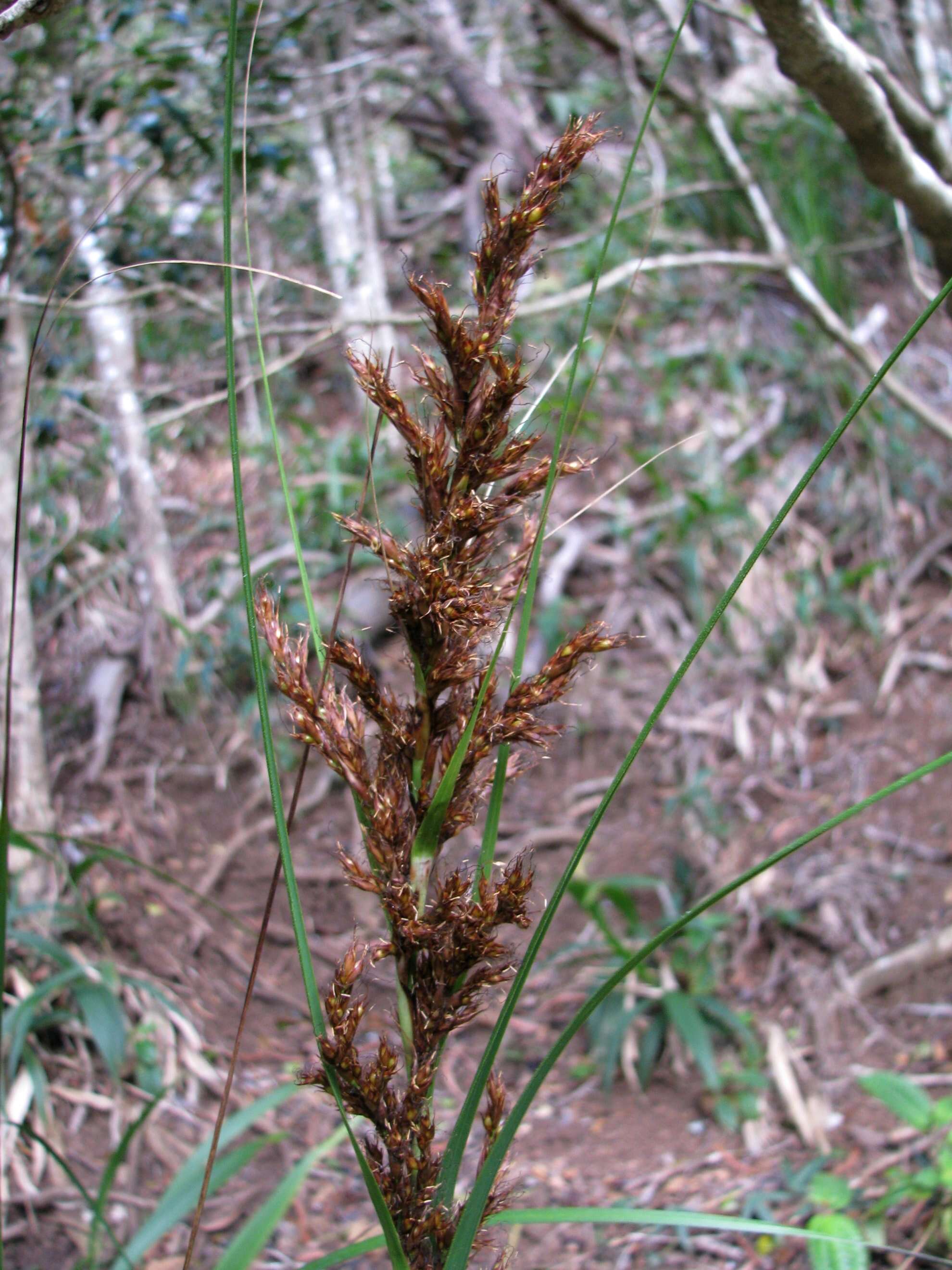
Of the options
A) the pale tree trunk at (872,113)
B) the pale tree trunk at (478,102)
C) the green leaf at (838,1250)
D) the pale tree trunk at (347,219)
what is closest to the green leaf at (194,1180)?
the green leaf at (838,1250)

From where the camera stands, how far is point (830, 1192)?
63.1 inches

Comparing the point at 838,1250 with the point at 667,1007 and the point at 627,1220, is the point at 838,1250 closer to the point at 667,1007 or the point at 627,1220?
the point at 627,1220

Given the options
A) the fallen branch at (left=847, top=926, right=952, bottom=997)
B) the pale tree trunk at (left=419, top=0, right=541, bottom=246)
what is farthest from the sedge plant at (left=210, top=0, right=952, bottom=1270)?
the pale tree trunk at (left=419, top=0, right=541, bottom=246)

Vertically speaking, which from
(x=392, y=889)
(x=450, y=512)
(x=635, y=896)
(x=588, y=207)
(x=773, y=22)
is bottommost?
(x=635, y=896)

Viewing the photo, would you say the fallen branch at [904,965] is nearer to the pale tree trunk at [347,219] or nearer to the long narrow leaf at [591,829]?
the long narrow leaf at [591,829]

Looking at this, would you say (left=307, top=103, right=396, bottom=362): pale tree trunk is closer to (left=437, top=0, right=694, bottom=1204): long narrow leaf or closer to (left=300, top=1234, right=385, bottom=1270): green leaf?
(left=437, top=0, right=694, bottom=1204): long narrow leaf

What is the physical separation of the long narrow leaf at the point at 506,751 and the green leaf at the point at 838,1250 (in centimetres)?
89

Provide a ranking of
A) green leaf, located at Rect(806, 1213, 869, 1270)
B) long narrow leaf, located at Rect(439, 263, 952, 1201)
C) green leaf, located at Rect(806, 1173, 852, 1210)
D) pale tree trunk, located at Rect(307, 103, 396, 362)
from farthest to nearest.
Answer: pale tree trunk, located at Rect(307, 103, 396, 362) < green leaf, located at Rect(806, 1173, 852, 1210) < green leaf, located at Rect(806, 1213, 869, 1270) < long narrow leaf, located at Rect(439, 263, 952, 1201)

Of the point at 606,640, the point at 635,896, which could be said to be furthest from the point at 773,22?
the point at 635,896

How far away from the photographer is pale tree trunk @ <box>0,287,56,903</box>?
2296 mm

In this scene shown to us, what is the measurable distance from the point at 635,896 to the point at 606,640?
2426mm

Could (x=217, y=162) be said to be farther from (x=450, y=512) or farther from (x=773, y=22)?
(x=450, y=512)

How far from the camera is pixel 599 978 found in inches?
105

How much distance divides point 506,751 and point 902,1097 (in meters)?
1.33
